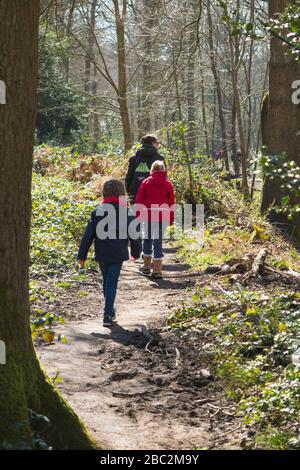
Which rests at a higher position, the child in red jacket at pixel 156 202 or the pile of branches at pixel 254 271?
the child in red jacket at pixel 156 202

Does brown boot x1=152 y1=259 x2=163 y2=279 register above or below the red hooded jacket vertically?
below

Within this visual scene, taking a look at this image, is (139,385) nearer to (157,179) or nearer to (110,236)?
(110,236)

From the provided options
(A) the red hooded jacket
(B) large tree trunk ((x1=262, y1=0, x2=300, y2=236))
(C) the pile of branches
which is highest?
(B) large tree trunk ((x1=262, y1=0, x2=300, y2=236))

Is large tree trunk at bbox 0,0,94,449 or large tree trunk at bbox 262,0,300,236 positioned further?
large tree trunk at bbox 262,0,300,236

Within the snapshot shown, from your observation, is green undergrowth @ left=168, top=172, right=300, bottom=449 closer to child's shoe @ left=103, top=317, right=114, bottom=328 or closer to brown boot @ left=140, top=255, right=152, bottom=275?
child's shoe @ left=103, top=317, right=114, bottom=328

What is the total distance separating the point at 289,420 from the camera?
220 inches

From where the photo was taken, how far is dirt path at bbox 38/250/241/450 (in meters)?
5.54

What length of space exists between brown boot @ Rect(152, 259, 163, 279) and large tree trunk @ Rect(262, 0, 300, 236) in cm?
364

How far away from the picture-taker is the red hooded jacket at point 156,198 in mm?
11180

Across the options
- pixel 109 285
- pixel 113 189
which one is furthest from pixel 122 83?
pixel 109 285

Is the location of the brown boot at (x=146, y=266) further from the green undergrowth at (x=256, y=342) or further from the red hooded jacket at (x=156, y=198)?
the green undergrowth at (x=256, y=342)

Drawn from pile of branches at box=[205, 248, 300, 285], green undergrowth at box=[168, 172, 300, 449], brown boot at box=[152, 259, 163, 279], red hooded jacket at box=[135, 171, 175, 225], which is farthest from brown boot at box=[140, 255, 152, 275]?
pile of branches at box=[205, 248, 300, 285]

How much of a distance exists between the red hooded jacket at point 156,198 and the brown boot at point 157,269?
0.68 meters

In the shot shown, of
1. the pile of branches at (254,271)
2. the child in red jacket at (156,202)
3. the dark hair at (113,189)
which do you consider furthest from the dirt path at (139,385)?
the child in red jacket at (156,202)
